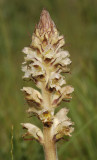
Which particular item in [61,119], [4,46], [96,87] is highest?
[4,46]

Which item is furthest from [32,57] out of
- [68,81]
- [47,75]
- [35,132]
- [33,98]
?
[68,81]

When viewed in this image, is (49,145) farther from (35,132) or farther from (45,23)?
(45,23)

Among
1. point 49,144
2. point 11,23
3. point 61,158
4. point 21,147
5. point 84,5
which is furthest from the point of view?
point 11,23

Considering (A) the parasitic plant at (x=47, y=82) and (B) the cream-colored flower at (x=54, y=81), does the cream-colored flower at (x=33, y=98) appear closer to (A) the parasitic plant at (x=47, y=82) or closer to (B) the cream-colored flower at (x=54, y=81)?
(A) the parasitic plant at (x=47, y=82)

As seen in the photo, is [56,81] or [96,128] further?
[96,128]

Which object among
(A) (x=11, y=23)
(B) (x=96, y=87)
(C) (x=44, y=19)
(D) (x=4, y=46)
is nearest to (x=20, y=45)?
(A) (x=11, y=23)

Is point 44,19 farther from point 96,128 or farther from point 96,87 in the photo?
point 96,87

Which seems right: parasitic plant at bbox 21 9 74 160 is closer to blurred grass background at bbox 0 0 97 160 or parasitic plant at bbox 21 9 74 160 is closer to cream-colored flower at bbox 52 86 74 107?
cream-colored flower at bbox 52 86 74 107
